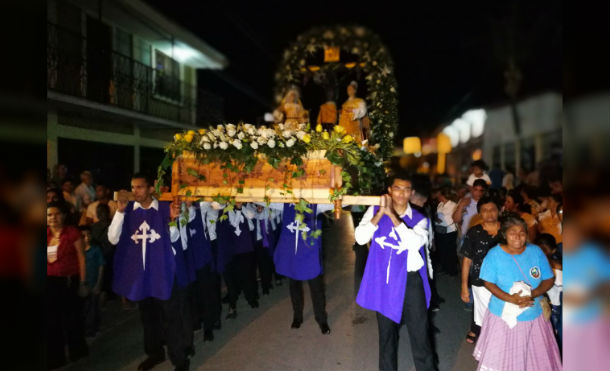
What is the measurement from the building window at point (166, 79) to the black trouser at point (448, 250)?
39.2 ft

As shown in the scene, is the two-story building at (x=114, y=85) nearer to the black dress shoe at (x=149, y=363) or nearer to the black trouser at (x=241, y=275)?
the black trouser at (x=241, y=275)

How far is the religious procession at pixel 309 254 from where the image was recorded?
12.1ft

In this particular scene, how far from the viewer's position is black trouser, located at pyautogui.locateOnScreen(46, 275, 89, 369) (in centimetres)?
463

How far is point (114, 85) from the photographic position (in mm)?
12617

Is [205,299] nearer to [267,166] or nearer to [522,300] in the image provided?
[267,166]

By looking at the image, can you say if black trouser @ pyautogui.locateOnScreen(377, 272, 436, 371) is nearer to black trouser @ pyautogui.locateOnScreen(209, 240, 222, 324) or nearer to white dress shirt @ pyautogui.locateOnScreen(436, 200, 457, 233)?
black trouser @ pyautogui.locateOnScreen(209, 240, 222, 324)

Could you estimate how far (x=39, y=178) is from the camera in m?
1.04

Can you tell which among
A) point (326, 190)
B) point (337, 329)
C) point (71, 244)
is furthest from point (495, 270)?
point (71, 244)

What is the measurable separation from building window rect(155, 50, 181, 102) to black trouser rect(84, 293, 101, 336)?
11.1 meters

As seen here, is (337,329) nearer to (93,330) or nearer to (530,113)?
(93,330)

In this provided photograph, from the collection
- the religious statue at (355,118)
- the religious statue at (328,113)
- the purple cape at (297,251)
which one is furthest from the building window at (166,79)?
the purple cape at (297,251)

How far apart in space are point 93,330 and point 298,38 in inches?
232

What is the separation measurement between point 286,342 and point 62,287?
8.75ft

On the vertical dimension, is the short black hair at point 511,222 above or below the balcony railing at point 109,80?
below
